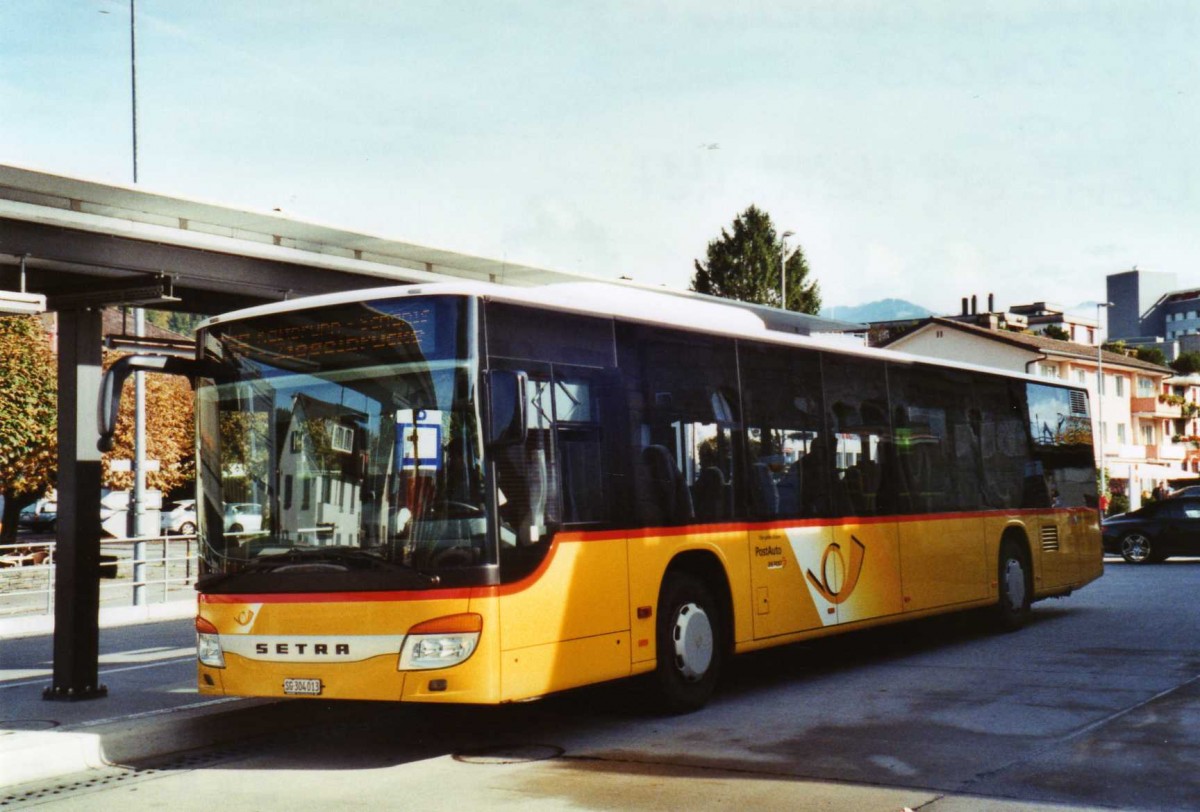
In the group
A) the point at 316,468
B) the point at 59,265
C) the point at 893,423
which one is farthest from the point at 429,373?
the point at 893,423

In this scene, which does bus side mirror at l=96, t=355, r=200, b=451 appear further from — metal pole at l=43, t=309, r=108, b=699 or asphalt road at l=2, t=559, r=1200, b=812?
metal pole at l=43, t=309, r=108, b=699

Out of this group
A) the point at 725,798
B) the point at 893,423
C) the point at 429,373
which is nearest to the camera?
Answer: the point at 725,798

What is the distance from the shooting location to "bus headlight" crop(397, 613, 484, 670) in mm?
8359

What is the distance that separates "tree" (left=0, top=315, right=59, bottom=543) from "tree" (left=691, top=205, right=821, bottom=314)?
5139cm

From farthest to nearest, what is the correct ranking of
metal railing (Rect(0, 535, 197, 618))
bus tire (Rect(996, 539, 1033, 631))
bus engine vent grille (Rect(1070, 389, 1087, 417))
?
1. metal railing (Rect(0, 535, 197, 618))
2. bus engine vent grille (Rect(1070, 389, 1087, 417))
3. bus tire (Rect(996, 539, 1033, 631))

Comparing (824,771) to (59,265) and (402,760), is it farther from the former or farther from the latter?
(59,265)

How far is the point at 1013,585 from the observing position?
53.0 ft

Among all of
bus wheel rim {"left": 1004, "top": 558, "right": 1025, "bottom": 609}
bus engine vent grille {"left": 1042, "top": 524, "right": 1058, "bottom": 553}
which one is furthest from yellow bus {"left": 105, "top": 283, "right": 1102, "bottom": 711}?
bus engine vent grille {"left": 1042, "top": 524, "right": 1058, "bottom": 553}

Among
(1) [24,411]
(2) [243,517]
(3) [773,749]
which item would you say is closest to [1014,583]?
(3) [773,749]

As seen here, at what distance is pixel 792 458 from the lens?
12.0m

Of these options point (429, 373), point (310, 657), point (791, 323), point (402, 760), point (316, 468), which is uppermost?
point (791, 323)

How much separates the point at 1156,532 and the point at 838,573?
21.1 metres

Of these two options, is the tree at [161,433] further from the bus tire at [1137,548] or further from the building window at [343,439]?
the building window at [343,439]

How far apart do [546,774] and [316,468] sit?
239 centimetres
